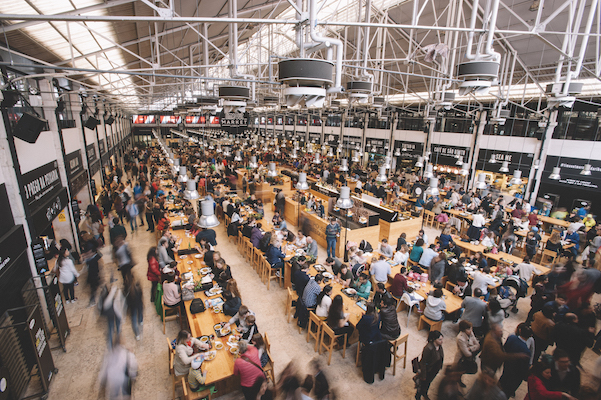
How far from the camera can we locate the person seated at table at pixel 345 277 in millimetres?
6023

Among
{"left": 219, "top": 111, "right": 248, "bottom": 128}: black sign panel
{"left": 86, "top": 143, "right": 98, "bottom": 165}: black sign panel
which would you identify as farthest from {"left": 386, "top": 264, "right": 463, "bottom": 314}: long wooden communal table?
{"left": 219, "top": 111, "right": 248, "bottom": 128}: black sign panel

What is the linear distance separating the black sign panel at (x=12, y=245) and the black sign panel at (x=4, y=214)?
0.08m

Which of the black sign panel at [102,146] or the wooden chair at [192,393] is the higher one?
the black sign panel at [102,146]

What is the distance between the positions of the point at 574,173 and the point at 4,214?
61.6ft

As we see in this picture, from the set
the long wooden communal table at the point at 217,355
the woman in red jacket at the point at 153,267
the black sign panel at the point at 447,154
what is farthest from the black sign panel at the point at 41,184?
the black sign panel at the point at 447,154

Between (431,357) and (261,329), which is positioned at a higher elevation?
(431,357)

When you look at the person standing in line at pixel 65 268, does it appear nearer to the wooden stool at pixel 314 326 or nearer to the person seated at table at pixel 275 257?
the person seated at table at pixel 275 257

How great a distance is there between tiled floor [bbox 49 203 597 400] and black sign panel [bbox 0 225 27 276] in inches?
73.8

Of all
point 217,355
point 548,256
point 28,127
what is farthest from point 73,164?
point 548,256

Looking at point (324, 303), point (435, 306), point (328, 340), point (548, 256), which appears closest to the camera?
point (324, 303)

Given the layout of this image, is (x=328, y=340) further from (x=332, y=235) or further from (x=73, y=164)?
(x=73, y=164)

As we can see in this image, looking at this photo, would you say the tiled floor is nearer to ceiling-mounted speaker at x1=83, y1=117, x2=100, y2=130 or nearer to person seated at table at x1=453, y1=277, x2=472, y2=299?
person seated at table at x1=453, y1=277, x2=472, y2=299

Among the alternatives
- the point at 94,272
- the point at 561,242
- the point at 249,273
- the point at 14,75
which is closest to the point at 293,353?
the point at 249,273

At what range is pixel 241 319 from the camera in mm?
4672
